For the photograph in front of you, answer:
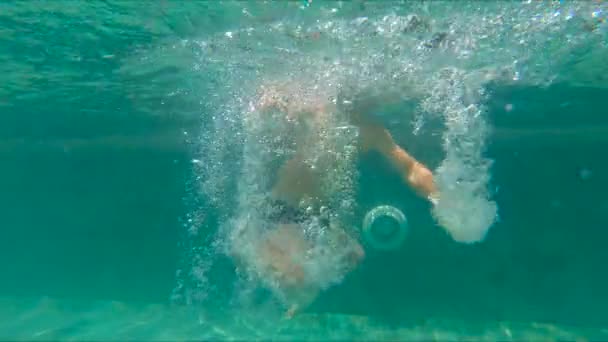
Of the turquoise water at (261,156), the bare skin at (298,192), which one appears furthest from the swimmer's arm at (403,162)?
the turquoise water at (261,156)

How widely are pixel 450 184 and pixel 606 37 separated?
564cm

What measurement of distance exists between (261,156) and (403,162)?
4628mm

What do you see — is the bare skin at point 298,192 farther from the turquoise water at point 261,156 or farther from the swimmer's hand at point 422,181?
the turquoise water at point 261,156

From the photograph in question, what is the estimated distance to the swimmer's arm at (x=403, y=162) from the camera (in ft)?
28.7

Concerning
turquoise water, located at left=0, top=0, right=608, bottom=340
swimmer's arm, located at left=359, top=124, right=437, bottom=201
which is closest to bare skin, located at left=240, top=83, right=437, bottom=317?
swimmer's arm, located at left=359, top=124, right=437, bottom=201

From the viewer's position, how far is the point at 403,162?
9.05 m

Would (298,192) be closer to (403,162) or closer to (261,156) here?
(403,162)

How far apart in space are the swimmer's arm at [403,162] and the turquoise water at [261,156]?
86cm

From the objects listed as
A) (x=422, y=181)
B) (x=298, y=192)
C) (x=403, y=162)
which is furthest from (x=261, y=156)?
(x=422, y=181)

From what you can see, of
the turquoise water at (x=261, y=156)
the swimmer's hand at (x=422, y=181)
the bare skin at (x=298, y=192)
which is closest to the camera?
the bare skin at (x=298, y=192)

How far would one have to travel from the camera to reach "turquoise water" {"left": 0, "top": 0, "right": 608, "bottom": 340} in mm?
9773

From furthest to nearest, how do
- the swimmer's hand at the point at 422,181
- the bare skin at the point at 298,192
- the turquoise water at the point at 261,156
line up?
the turquoise water at the point at 261,156 < the swimmer's hand at the point at 422,181 < the bare skin at the point at 298,192

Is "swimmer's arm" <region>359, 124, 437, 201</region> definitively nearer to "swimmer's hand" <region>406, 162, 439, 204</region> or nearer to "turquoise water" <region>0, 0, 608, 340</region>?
"swimmer's hand" <region>406, 162, 439, 204</region>

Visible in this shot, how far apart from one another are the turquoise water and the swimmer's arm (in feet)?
2.83
